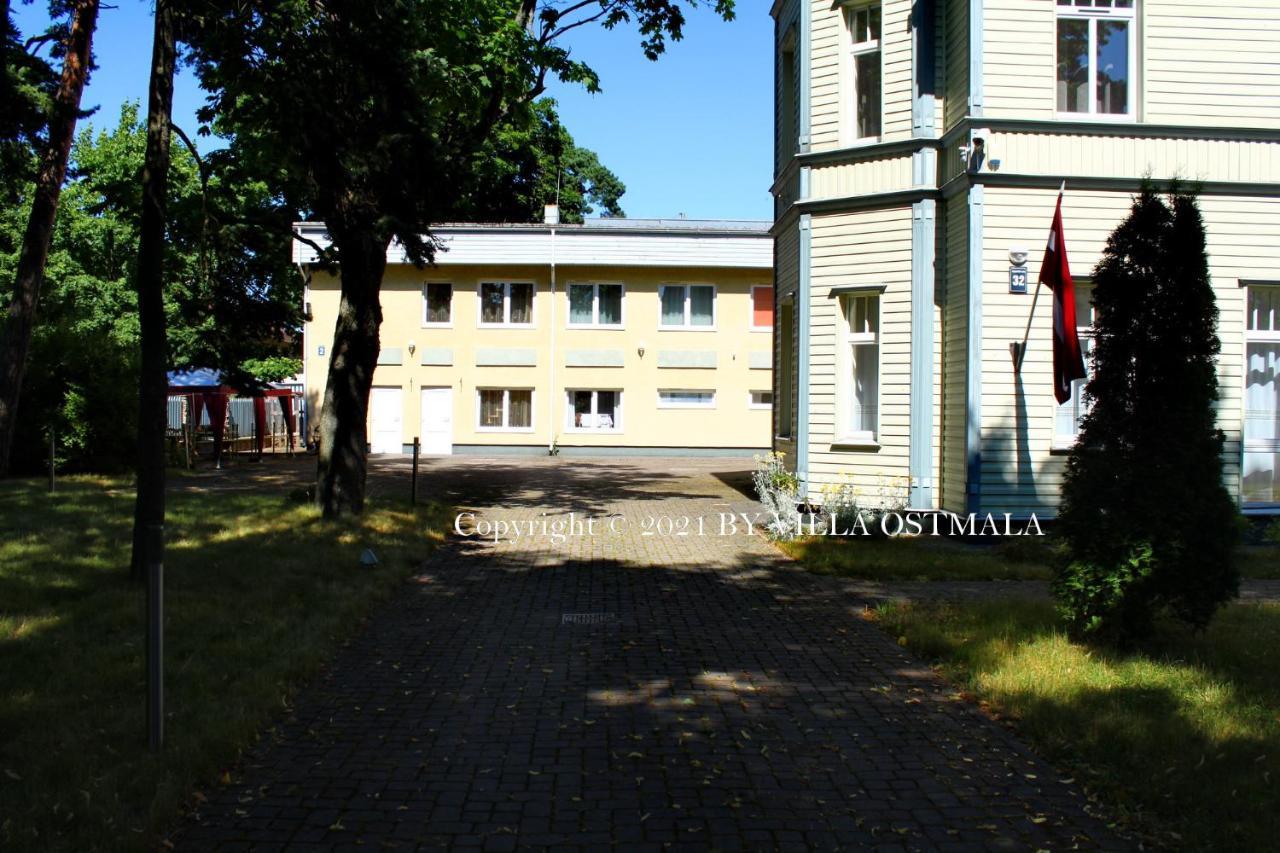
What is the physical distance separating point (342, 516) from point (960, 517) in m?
7.83

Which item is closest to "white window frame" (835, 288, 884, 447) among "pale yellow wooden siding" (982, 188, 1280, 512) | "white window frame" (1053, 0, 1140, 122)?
"pale yellow wooden siding" (982, 188, 1280, 512)

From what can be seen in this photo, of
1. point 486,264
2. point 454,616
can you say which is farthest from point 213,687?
point 486,264

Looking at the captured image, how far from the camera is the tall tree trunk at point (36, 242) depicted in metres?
14.5

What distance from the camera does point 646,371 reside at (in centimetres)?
3419

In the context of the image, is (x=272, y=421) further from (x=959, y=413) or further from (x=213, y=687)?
(x=213, y=687)

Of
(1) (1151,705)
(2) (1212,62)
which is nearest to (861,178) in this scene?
(2) (1212,62)

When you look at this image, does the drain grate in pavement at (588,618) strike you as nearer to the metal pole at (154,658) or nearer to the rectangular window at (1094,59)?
the metal pole at (154,658)

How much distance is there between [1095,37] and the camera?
1371 centimetres

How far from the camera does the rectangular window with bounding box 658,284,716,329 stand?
34438 mm

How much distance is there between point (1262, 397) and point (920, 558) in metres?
5.72

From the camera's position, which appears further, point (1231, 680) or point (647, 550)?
point (647, 550)

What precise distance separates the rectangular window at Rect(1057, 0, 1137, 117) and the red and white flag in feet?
6.31

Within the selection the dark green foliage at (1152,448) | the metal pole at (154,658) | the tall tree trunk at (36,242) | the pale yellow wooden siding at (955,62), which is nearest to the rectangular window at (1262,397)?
the pale yellow wooden siding at (955,62)

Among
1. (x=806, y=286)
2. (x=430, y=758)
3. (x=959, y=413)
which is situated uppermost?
(x=806, y=286)
